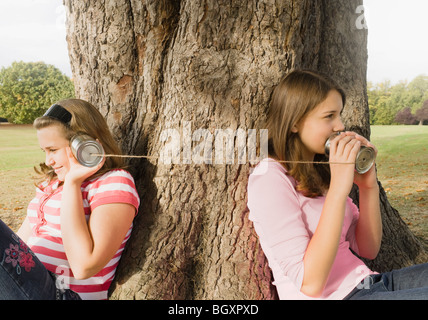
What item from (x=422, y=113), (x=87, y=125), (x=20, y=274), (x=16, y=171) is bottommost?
(x=16, y=171)

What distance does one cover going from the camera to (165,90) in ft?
6.83

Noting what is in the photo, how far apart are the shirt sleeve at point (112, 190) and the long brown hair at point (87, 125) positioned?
7 centimetres

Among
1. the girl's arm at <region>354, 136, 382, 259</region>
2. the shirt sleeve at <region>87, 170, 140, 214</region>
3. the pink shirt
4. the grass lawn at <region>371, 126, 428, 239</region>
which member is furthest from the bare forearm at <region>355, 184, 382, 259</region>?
the grass lawn at <region>371, 126, 428, 239</region>

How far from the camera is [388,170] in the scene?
859 centimetres

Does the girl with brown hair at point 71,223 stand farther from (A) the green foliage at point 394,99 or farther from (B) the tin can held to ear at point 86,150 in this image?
(A) the green foliage at point 394,99

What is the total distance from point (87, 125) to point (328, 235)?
1.41m

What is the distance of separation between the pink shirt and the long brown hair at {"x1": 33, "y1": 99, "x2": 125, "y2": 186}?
818 millimetres

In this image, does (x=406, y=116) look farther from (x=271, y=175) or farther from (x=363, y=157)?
(x=271, y=175)

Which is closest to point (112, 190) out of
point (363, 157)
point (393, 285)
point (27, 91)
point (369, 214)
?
point (363, 157)

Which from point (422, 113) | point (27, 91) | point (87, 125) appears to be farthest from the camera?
point (27, 91)

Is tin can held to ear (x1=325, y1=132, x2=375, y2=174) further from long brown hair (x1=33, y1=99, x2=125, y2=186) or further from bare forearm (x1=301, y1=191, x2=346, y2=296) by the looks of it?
long brown hair (x1=33, y1=99, x2=125, y2=186)

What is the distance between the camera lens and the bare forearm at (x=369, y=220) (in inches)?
80.1
